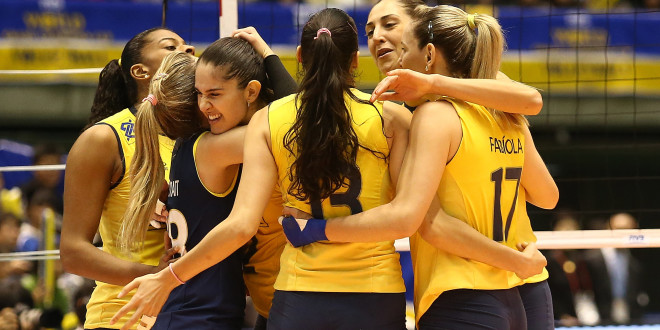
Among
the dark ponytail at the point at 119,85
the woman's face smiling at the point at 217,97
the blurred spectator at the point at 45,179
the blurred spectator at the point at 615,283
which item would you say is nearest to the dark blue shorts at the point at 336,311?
the woman's face smiling at the point at 217,97

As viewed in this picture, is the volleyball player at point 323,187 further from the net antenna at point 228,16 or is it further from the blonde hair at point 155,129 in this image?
Answer: the net antenna at point 228,16

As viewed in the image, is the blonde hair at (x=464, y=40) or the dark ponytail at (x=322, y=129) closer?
the dark ponytail at (x=322, y=129)

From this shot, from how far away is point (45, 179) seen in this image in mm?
7633

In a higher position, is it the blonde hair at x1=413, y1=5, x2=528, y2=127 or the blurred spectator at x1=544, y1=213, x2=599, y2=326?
the blonde hair at x1=413, y1=5, x2=528, y2=127

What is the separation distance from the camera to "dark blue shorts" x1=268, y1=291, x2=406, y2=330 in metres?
2.24

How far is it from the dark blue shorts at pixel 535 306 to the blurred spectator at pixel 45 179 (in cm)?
569

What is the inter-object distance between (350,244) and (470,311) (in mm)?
384

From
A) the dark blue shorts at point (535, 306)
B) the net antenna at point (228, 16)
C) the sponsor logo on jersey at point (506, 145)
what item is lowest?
the dark blue shorts at point (535, 306)

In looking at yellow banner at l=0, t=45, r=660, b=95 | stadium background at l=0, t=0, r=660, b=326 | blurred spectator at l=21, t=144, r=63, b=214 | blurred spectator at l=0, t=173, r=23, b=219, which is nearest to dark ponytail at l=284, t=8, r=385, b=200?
stadium background at l=0, t=0, r=660, b=326

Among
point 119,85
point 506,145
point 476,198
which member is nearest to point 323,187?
point 476,198

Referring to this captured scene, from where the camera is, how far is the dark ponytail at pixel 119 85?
10.2 feet

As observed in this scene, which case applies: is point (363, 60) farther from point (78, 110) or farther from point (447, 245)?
point (447, 245)

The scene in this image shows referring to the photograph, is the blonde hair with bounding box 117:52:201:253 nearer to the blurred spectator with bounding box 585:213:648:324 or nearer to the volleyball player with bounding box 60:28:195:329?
the volleyball player with bounding box 60:28:195:329

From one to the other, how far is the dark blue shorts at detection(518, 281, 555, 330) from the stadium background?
4.86m
